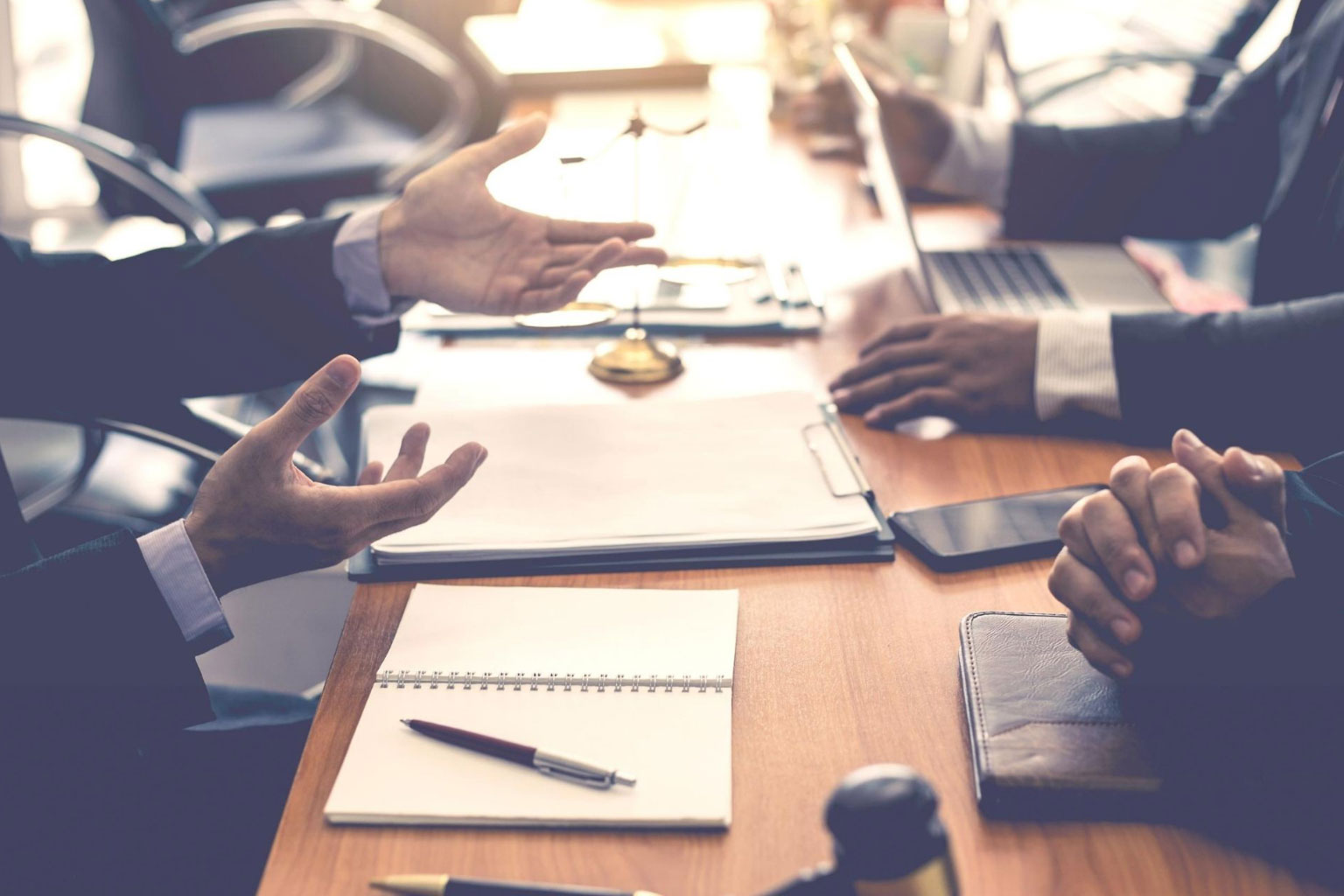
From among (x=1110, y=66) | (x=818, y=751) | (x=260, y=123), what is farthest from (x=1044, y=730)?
(x=260, y=123)

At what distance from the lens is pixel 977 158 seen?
160 cm

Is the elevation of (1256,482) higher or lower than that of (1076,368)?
higher

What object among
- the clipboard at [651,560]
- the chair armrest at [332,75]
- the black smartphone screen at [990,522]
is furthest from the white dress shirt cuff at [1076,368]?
the chair armrest at [332,75]

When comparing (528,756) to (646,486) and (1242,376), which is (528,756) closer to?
(646,486)

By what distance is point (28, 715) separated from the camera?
0.73m

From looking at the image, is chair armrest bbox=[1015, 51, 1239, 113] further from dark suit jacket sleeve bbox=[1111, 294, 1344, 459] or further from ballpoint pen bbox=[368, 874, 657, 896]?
ballpoint pen bbox=[368, 874, 657, 896]

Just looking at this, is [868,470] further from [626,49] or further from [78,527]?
[626,49]

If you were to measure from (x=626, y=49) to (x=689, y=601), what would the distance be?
6.02ft

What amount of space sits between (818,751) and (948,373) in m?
0.51

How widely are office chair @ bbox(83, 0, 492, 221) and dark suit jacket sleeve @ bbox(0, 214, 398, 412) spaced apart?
104 centimetres

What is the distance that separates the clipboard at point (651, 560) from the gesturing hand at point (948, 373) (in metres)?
0.22

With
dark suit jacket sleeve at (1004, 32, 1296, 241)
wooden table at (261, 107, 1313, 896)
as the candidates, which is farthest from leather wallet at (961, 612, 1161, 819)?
dark suit jacket sleeve at (1004, 32, 1296, 241)

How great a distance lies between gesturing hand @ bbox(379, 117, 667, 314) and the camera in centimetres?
112

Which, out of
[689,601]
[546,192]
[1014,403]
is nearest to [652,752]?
[689,601]
